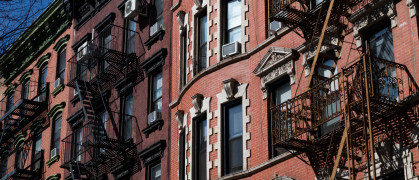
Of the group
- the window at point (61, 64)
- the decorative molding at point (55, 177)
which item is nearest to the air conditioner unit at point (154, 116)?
the decorative molding at point (55, 177)

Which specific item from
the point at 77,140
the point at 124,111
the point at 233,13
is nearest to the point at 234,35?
the point at 233,13

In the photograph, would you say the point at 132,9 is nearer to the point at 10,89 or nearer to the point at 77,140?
the point at 77,140

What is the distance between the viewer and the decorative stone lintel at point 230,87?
896 inches

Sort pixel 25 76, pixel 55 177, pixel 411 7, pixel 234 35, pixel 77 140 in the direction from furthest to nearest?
pixel 25 76
pixel 55 177
pixel 77 140
pixel 234 35
pixel 411 7

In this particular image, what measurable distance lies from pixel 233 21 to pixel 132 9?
636 cm

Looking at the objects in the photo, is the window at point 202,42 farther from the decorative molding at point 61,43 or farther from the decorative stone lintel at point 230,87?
the decorative molding at point 61,43

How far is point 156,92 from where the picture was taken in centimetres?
2803

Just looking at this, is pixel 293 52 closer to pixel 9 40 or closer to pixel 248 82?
pixel 248 82

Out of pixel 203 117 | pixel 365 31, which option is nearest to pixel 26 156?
pixel 203 117

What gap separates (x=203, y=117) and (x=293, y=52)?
13.3 feet

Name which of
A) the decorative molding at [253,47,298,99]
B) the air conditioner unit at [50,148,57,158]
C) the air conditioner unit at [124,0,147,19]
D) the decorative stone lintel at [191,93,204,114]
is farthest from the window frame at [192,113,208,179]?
A: the air conditioner unit at [50,148,57,158]

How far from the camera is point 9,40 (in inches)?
Result: 565

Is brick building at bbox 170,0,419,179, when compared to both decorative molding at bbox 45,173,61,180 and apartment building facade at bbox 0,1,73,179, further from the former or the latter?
apartment building facade at bbox 0,1,73,179

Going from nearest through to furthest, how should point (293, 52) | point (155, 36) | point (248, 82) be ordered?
point (293, 52) < point (248, 82) < point (155, 36)
